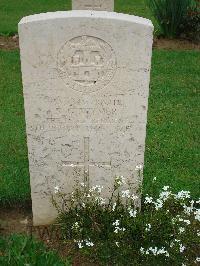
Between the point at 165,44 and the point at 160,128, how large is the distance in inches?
162

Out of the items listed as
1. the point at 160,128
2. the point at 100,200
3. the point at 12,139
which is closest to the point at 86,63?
the point at 100,200

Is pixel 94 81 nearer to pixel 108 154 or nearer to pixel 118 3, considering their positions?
pixel 108 154

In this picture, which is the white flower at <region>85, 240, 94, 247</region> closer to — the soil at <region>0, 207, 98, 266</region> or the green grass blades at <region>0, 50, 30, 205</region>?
the soil at <region>0, 207, 98, 266</region>

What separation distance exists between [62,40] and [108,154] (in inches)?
38.1

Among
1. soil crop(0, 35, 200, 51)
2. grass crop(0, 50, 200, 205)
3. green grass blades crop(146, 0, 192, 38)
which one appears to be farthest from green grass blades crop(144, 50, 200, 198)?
green grass blades crop(146, 0, 192, 38)

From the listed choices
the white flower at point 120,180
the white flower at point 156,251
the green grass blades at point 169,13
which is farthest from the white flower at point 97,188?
the green grass blades at point 169,13

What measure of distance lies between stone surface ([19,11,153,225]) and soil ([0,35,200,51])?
5.88 meters

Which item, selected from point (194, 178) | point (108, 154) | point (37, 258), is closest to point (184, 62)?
point (194, 178)

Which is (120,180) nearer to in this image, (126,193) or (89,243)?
(126,193)

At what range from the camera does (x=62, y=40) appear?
11.7 ft

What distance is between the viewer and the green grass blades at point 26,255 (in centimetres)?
294

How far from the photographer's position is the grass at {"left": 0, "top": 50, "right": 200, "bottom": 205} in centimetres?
488

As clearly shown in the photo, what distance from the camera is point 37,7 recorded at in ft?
40.5

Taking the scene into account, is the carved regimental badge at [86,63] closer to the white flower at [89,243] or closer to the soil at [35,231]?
the white flower at [89,243]
